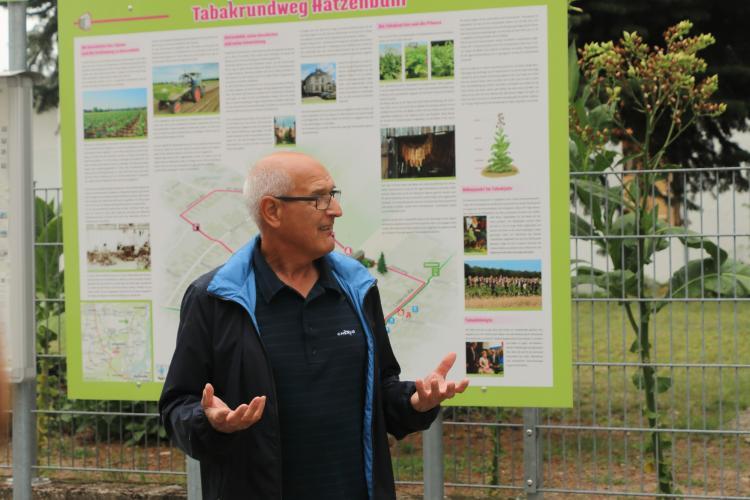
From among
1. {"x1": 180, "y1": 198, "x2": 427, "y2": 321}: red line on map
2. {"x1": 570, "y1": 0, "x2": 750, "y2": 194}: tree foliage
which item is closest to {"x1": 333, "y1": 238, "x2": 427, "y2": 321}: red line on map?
{"x1": 180, "y1": 198, "x2": 427, "y2": 321}: red line on map

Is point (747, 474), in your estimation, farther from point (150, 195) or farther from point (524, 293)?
point (150, 195)

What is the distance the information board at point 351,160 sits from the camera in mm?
4457

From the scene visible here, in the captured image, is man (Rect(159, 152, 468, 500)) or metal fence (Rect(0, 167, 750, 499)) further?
metal fence (Rect(0, 167, 750, 499))

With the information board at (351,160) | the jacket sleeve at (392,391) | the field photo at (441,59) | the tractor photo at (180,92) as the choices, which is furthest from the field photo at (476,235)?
the tractor photo at (180,92)

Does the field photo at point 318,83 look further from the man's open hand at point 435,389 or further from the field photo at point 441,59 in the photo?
the man's open hand at point 435,389

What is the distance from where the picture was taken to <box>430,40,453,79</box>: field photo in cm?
451

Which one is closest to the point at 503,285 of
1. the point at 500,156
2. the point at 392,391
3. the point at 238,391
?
the point at 500,156

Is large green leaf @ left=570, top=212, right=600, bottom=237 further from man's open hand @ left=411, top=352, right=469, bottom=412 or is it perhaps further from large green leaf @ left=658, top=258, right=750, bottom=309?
man's open hand @ left=411, top=352, right=469, bottom=412

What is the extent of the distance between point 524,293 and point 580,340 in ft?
2.97

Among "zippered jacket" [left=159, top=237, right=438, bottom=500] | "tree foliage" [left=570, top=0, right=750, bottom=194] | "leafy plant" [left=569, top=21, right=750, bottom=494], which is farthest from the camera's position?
"tree foliage" [left=570, top=0, right=750, bottom=194]

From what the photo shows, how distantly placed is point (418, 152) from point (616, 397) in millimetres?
1980

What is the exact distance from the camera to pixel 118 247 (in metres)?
4.95

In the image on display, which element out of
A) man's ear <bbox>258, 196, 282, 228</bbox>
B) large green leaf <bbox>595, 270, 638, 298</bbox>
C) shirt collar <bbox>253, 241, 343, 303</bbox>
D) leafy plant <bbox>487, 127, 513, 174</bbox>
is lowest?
large green leaf <bbox>595, 270, 638, 298</bbox>

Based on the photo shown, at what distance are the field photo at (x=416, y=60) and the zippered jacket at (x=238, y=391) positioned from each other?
146cm
